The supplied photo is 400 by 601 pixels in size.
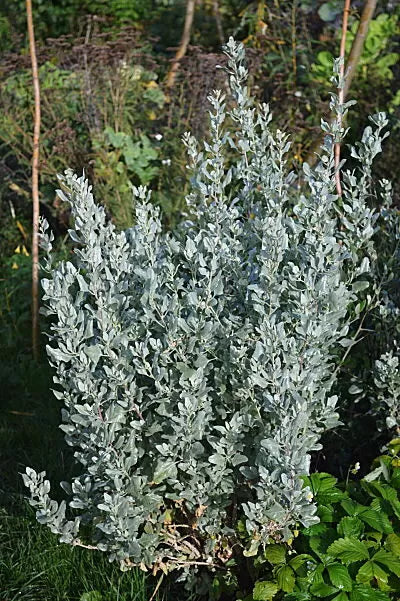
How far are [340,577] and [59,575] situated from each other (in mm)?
1000

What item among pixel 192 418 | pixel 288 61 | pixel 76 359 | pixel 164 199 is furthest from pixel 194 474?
pixel 288 61

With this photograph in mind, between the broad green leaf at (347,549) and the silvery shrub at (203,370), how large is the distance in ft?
0.30

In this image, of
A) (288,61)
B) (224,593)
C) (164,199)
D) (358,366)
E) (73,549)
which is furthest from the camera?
(288,61)

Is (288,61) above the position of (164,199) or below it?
above

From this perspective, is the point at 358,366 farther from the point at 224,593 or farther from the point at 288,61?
the point at 288,61

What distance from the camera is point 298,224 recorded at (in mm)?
2436

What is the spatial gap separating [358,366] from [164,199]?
2.19 m

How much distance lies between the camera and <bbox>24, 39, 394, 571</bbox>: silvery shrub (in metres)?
2.16

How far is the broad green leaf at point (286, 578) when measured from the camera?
211 centimetres

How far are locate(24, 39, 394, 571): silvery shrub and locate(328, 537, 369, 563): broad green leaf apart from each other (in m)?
0.09

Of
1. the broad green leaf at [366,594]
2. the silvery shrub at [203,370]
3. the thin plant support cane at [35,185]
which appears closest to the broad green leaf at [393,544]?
the broad green leaf at [366,594]

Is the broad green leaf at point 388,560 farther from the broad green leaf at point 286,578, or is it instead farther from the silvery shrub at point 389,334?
the silvery shrub at point 389,334

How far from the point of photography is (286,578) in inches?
83.9

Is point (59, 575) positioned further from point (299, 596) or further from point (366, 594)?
point (366, 594)
